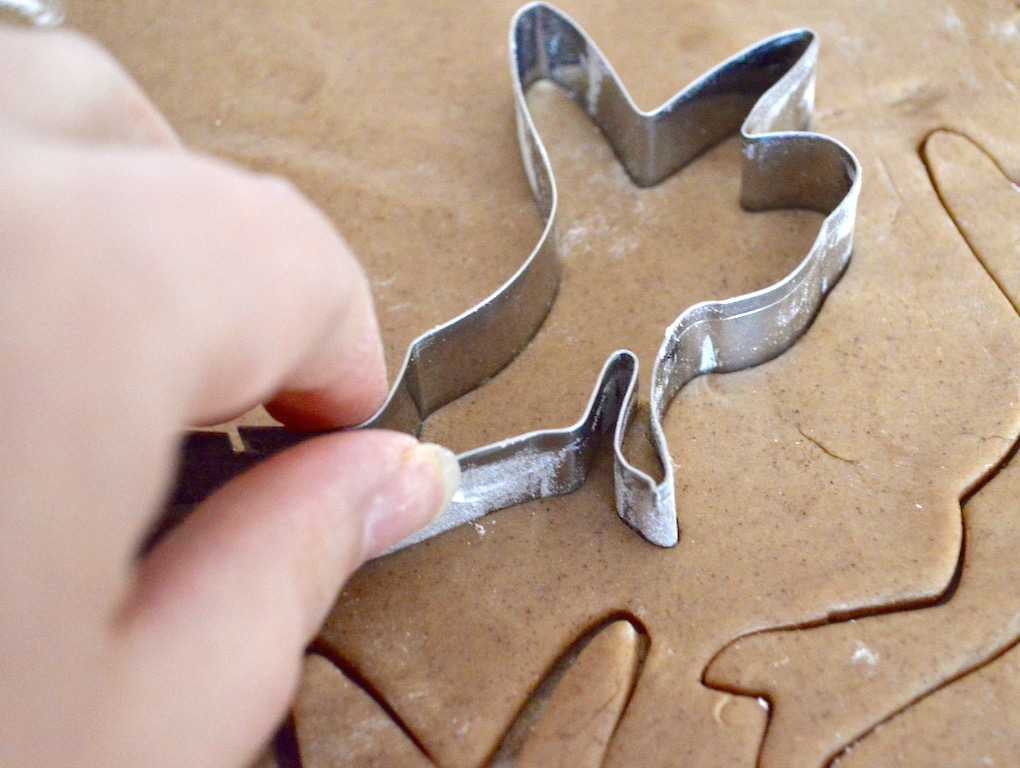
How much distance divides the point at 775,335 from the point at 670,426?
186 mm

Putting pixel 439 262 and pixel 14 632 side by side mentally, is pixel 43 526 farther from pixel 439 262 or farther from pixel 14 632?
pixel 439 262

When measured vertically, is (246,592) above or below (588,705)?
above

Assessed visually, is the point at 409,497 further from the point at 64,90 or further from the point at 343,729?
the point at 64,90

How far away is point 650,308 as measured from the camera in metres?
1.34

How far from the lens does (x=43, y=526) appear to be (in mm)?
580

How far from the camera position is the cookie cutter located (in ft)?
3.70

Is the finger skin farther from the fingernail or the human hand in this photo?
the fingernail

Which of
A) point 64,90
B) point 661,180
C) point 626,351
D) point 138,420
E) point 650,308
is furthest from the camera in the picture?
point 661,180

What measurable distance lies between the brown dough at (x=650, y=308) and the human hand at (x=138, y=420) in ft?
1.08

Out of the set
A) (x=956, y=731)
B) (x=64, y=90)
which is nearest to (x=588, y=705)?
(x=956, y=731)

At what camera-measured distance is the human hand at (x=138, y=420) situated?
0.58 metres

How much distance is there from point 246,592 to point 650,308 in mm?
768

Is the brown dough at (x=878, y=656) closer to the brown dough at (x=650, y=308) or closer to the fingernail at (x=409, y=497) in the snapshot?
the brown dough at (x=650, y=308)

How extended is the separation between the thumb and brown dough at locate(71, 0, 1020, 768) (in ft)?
0.84
